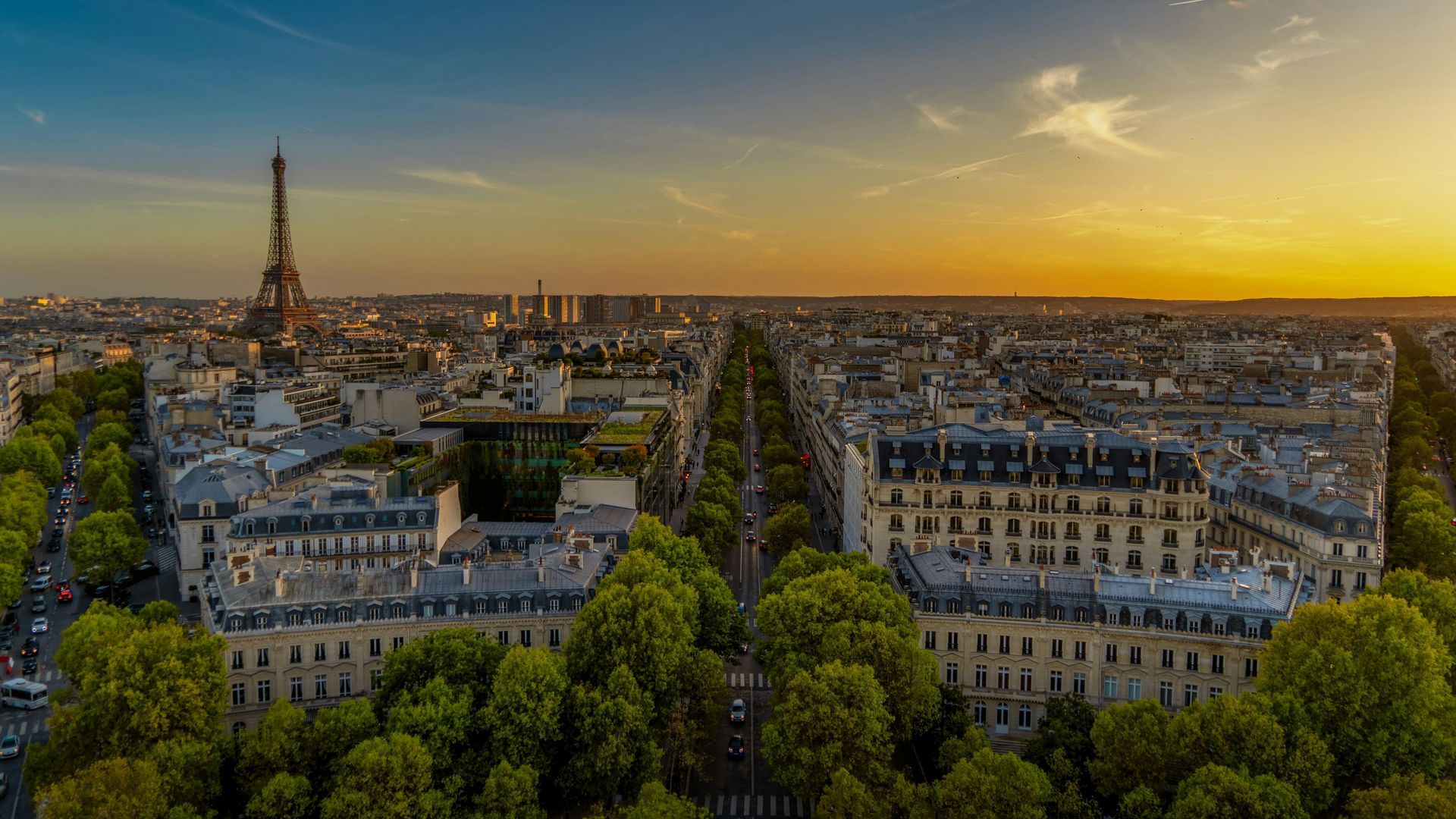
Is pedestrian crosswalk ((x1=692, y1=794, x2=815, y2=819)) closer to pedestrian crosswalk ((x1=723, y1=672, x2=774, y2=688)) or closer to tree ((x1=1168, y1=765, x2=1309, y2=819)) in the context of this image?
pedestrian crosswalk ((x1=723, y1=672, x2=774, y2=688))

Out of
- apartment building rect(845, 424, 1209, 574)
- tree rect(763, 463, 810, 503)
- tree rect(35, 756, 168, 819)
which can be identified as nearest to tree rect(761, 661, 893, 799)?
apartment building rect(845, 424, 1209, 574)

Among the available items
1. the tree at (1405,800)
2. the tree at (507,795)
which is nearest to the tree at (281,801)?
the tree at (507,795)

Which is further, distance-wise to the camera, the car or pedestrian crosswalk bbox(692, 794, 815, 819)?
the car

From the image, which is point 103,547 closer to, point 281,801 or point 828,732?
point 281,801

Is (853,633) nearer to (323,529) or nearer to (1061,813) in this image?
(1061,813)

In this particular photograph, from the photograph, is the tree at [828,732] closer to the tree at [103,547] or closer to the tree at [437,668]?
the tree at [437,668]

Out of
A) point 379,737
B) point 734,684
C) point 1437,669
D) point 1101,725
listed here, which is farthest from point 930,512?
point 379,737
